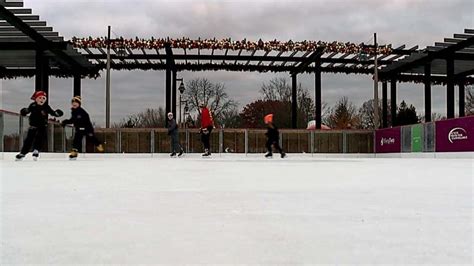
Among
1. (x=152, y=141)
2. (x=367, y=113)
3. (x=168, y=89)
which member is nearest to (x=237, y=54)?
(x=168, y=89)

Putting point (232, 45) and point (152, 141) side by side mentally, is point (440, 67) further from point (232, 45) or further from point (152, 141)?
point (152, 141)

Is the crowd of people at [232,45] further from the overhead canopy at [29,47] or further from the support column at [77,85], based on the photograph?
the support column at [77,85]

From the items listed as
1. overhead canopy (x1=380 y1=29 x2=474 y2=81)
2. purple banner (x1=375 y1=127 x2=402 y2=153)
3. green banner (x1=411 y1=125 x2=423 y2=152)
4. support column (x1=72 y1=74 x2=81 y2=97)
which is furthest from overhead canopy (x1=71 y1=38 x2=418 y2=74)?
green banner (x1=411 y1=125 x2=423 y2=152)

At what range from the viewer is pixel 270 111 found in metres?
50.8

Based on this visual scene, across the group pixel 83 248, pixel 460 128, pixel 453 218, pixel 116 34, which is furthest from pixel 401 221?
pixel 116 34

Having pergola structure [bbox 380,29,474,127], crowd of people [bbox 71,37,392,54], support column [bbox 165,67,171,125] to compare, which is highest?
crowd of people [bbox 71,37,392,54]

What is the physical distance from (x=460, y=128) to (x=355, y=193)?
574 inches

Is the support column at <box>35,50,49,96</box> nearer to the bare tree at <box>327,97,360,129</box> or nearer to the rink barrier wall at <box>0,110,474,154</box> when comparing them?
the rink barrier wall at <box>0,110,474,154</box>

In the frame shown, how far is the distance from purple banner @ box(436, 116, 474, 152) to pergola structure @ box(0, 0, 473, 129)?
20.8ft

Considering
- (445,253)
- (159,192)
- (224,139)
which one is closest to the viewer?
(445,253)

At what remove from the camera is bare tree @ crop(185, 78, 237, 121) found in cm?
4656

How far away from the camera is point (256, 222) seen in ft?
9.56

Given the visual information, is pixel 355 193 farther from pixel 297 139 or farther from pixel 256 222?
pixel 297 139

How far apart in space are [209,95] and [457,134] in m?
31.4
